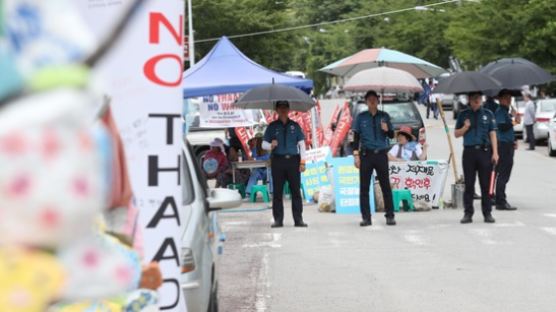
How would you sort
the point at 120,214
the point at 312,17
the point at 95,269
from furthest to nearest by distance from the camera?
1. the point at 312,17
2. the point at 120,214
3. the point at 95,269

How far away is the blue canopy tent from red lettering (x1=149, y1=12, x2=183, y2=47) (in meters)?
12.3

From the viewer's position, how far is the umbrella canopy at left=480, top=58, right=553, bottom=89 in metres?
15.6

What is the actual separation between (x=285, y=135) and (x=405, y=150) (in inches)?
142

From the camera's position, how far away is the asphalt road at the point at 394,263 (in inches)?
350

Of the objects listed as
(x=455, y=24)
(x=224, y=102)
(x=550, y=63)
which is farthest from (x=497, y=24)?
(x=224, y=102)

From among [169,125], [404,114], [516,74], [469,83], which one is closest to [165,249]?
[169,125]

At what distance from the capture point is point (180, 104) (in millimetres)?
4559

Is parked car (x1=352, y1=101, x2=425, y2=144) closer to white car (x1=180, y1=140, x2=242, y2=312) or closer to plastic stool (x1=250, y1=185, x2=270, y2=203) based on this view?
plastic stool (x1=250, y1=185, x2=270, y2=203)

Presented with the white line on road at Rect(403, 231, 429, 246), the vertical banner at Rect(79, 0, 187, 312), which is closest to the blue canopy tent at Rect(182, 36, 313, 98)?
the white line on road at Rect(403, 231, 429, 246)

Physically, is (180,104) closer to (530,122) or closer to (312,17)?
(530,122)

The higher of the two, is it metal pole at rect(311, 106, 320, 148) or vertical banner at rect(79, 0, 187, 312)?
metal pole at rect(311, 106, 320, 148)

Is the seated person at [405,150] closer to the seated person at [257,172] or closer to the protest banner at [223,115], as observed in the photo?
the seated person at [257,172]

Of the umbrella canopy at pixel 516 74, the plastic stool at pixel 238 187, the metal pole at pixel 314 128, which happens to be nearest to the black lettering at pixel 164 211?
the umbrella canopy at pixel 516 74

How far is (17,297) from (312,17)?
91564 mm
